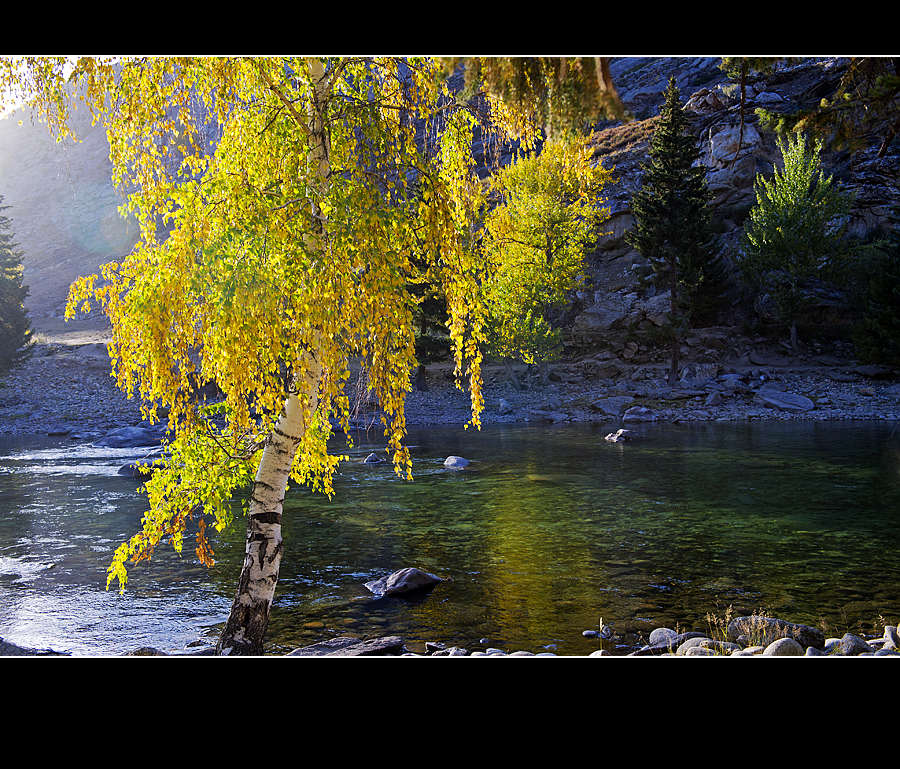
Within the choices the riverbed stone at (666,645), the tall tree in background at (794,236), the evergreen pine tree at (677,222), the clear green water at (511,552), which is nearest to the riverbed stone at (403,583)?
the clear green water at (511,552)

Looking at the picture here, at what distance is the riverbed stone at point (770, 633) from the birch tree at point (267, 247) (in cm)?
431

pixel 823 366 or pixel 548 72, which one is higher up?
pixel 548 72

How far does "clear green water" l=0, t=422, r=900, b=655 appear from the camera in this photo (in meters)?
9.35

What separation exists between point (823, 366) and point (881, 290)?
4548 millimetres

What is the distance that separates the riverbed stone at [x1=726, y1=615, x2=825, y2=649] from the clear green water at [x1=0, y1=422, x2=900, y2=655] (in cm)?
89

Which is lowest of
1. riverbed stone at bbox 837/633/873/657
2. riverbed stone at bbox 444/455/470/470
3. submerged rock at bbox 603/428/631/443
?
submerged rock at bbox 603/428/631/443

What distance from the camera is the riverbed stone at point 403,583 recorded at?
10492 mm

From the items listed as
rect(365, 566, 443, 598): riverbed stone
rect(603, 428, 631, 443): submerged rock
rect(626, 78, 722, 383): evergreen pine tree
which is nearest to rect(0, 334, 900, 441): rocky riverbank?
rect(626, 78, 722, 383): evergreen pine tree

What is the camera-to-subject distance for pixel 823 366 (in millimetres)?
36438

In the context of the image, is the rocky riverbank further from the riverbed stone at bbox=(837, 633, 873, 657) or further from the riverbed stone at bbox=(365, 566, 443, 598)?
the riverbed stone at bbox=(837, 633, 873, 657)
